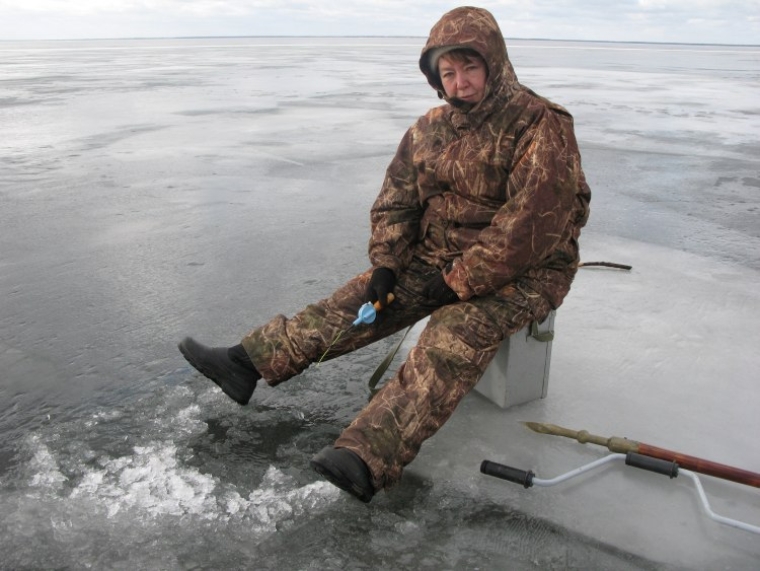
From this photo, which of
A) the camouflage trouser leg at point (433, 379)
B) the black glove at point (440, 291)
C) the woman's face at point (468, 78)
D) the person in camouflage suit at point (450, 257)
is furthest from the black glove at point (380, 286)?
the woman's face at point (468, 78)

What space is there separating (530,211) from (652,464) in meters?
0.92

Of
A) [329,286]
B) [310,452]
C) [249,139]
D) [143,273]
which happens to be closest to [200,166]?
[249,139]

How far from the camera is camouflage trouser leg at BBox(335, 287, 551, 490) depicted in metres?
2.30

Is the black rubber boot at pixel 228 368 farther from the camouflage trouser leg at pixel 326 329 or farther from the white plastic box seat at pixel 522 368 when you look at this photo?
the white plastic box seat at pixel 522 368

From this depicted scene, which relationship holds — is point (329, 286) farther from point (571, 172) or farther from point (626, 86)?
point (626, 86)

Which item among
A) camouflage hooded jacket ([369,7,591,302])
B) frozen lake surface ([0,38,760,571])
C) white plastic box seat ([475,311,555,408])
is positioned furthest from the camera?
white plastic box seat ([475,311,555,408])

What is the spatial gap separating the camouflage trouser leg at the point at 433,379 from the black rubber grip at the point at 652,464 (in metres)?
0.57

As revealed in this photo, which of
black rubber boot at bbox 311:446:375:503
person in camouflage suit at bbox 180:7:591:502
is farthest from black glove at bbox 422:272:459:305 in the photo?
black rubber boot at bbox 311:446:375:503

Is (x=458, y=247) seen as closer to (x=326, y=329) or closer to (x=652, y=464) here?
(x=326, y=329)

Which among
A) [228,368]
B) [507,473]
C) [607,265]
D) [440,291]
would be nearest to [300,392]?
[228,368]

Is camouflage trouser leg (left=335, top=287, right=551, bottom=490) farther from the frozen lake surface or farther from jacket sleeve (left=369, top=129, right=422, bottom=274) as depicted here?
jacket sleeve (left=369, top=129, right=422, bottom=274)

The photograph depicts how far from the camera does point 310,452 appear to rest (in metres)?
2.62

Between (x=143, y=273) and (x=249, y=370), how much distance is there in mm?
1860

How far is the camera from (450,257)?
2.90 m
